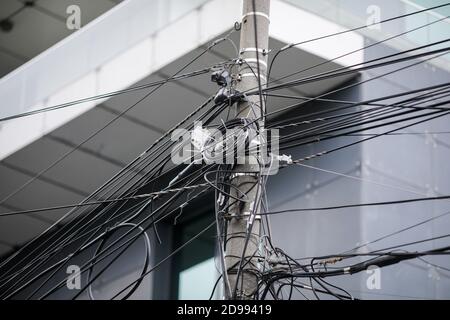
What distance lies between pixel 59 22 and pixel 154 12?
6.26 ft

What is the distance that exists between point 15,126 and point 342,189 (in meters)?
5.65

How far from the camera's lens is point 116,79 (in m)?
16.7

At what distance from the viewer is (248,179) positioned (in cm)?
990

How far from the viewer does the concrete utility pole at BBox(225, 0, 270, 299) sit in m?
9.56

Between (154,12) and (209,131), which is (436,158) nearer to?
(154,12)

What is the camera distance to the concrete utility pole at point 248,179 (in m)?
9.56

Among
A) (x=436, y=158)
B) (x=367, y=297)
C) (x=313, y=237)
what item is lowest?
(x=367, y=297)

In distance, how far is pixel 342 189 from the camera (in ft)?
51.8
